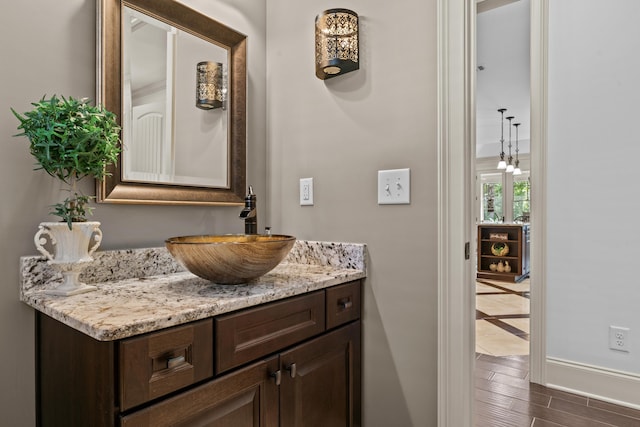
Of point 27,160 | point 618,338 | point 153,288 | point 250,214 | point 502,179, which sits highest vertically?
point 502,179

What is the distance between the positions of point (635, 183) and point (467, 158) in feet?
5.14

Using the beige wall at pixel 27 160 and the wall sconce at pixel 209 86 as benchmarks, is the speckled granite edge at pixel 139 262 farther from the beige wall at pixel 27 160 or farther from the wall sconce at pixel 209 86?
the wall sconce at pixel 209 86

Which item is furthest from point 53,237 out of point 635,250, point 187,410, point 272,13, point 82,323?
point 635,250

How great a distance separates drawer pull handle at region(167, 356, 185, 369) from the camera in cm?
76

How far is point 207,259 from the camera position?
3.10ft

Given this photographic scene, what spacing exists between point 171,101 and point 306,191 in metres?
0.63

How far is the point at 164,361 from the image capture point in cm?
75

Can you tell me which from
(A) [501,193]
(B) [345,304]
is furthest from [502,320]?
(A) [501,193]

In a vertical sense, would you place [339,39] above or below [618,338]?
above

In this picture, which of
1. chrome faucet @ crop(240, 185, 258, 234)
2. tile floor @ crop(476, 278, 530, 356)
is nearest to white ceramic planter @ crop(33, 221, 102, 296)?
chrome faucet @ crop(240, 185, 258, 234)

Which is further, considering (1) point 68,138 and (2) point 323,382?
(2) point 323,382

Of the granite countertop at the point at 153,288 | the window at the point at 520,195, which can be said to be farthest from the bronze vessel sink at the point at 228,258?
the window at the point at 520,195

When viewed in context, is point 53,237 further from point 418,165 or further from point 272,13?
point 272,13

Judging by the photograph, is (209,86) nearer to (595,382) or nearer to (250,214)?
(250,214)
